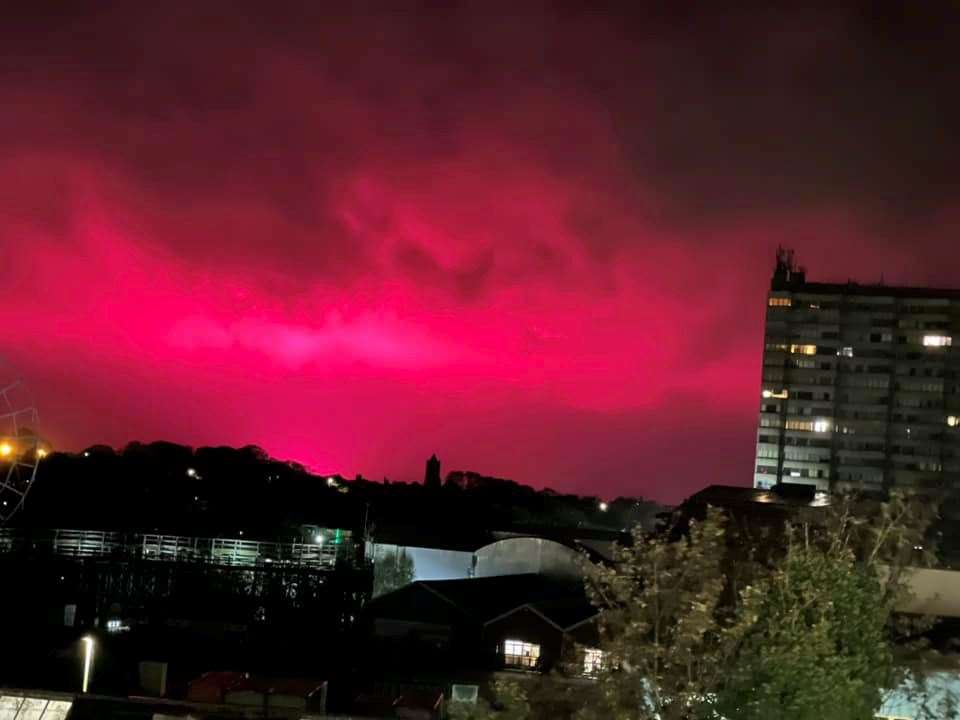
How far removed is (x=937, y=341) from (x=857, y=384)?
8443 millimetres

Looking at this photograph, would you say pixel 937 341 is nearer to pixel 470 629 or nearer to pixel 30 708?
pixel 470 629

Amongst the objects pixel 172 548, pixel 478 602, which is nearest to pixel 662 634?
pixel 478 602

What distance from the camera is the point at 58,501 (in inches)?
2296

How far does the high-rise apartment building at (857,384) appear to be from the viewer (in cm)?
9912

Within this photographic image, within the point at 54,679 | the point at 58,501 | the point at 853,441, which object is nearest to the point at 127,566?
the point at 54,679

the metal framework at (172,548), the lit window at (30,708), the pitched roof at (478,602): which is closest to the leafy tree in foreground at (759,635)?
the lit window at (30,708)

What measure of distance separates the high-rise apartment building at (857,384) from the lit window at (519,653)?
2942 inches

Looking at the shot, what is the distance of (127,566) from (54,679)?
9268 mm

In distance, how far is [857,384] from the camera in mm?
103000

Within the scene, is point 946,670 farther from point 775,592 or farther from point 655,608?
point 655,608

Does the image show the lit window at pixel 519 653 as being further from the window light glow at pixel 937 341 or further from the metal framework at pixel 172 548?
the window light glow at pixel 937 341

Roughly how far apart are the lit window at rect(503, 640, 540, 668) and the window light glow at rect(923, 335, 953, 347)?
8223 centimetres

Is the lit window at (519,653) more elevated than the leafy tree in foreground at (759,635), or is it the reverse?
the leafy tree in foreground at (759,635)

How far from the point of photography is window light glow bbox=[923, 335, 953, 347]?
98.8 m
